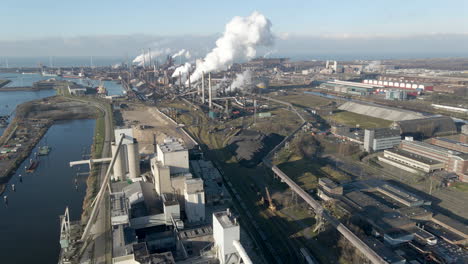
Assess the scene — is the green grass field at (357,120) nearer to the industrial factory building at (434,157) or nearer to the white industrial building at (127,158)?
the industrial factory building at (434,157)

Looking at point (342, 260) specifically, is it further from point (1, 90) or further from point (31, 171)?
point (1, 90)

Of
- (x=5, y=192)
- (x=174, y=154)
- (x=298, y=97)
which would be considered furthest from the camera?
(x=298, y=97)

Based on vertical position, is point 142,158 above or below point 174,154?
below

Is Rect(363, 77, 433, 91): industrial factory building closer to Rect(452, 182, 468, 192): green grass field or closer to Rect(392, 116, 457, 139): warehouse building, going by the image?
Rect(392, 116, 457, 139): warehouse building

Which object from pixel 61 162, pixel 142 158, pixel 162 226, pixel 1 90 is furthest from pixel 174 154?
pixel 1 90

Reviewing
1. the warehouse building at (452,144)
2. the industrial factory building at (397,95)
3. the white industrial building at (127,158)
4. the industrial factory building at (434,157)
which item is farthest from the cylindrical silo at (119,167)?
the industrial factory building at (397,95)

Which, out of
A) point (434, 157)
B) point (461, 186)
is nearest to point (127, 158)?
point (461, 186)

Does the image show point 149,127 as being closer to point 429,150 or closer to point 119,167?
point 119,167

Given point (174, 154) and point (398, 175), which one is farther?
point (398, 175)
